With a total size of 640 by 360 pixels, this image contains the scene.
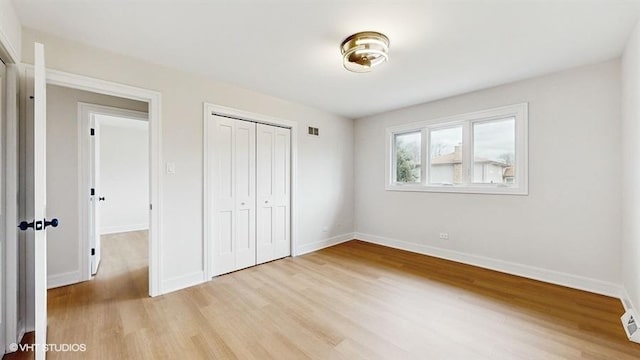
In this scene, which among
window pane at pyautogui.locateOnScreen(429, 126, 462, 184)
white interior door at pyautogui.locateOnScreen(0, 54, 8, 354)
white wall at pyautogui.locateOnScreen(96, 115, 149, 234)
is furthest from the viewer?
white wall at pyautogui.locateOnScreen(96, 115, 149, 234)

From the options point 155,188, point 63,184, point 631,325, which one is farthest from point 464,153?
point 63,184

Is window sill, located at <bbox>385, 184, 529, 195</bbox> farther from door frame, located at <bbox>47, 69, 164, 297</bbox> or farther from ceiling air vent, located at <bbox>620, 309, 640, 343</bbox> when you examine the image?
door frame, located at <bbox>47, 69, 164, 297</bbox>

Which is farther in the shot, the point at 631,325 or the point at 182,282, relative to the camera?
the point at 182,282

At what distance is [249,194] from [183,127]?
1196mm

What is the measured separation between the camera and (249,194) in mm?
3605

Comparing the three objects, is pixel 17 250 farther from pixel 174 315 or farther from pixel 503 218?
pixel 503 218

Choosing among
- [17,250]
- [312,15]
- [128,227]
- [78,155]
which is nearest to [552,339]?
[312,15]

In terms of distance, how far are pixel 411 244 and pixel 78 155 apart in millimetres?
4753

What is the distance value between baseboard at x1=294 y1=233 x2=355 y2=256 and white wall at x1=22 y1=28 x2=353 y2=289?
0.03m

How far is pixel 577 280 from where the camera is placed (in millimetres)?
2838

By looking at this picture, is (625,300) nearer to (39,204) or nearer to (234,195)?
(234,195)

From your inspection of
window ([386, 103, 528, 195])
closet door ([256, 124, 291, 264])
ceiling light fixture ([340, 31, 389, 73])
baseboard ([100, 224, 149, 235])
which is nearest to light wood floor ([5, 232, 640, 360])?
closet door ([256, 124, 291, 264])

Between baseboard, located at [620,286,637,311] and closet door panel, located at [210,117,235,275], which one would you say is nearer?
baseboard, located at [620,286,637,311]

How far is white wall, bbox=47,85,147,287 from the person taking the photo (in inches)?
112
